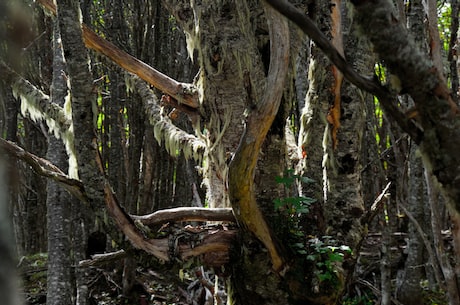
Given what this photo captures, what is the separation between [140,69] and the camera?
4090 millimetres

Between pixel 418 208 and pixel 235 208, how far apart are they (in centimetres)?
433

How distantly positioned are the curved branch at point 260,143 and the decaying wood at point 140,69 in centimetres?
121

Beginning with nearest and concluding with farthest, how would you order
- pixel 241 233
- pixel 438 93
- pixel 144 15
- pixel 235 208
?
pixel 438 93
pixel 235 208
pixel 241 233
pixel 144 15

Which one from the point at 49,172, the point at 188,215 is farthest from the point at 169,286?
the point at 49,172

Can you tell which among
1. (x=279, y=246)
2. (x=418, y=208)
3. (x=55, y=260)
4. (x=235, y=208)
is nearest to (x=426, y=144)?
(x=235, y=208)

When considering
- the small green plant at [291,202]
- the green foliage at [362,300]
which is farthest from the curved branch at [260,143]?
the green foliage at [362,300]

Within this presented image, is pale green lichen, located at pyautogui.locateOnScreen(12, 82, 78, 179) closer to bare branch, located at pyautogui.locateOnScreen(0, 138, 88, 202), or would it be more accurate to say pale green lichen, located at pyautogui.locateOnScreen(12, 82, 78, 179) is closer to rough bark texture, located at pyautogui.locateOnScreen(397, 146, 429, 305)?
bare branch, located at pyautogui.locateOnScreen(0, 138, 88, 202)

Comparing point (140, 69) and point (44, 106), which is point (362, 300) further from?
point (44, 106)

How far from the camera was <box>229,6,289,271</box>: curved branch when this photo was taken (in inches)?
97.1

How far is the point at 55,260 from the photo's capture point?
17.4 feet

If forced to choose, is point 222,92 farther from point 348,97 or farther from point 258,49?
point 348,97

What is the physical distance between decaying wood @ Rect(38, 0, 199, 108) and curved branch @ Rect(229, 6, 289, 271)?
3.98 feet

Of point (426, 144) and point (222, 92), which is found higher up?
point (222, 92)

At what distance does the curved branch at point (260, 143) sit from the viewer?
2467 millimetres
